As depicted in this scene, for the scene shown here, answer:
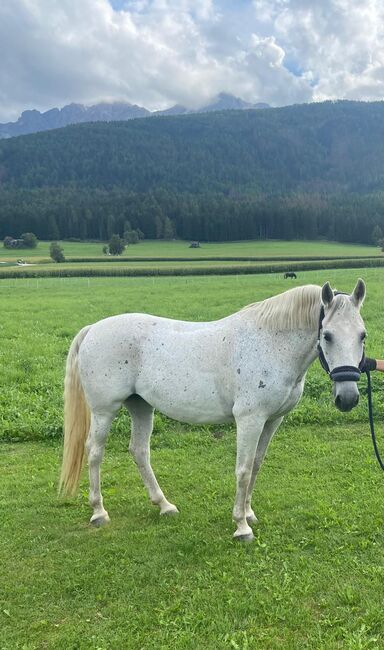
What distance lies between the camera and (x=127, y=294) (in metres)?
27.4

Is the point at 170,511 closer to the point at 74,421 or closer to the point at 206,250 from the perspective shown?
the point at 74,421

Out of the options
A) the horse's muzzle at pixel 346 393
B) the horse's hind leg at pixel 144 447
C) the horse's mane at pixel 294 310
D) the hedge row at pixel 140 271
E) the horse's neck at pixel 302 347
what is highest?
the horse's mane at pixel 294 310

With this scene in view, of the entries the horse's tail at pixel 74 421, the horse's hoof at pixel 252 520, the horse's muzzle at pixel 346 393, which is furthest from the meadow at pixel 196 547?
the horse's muzzle at pixel 346 393

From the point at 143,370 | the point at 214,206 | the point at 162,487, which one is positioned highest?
the point at 214,206

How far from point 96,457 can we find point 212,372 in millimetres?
1742

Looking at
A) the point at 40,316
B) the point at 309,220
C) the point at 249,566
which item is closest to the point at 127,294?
the point at 40,316

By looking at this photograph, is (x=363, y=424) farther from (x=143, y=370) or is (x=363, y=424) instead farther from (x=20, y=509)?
(x=20, y=509)

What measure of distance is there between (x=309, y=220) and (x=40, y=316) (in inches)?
4147

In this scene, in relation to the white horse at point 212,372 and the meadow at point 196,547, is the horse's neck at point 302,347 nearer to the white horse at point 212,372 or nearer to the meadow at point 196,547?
the white horse at point 212,372

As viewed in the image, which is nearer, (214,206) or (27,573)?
(27,573)

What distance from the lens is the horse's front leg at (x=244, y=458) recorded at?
15.9ft

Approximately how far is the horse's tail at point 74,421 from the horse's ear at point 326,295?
9.40 feet

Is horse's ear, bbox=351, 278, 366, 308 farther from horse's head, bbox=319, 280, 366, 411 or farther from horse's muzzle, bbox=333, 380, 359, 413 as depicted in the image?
horse's muzzle, bbox=333, 380, 359, 413

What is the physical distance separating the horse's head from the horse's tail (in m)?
2.90
